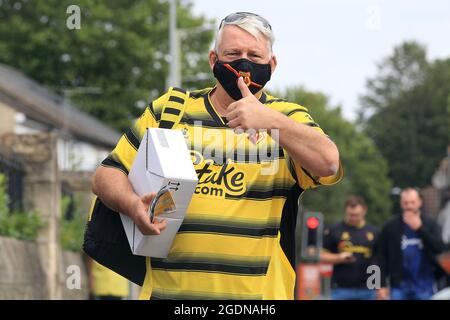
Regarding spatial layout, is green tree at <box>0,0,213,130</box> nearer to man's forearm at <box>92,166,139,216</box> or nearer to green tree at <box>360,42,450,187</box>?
green tree at <box>360,42,450,187</box>

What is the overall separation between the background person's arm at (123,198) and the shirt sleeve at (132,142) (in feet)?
0.14

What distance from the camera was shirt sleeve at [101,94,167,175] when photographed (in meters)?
4.92

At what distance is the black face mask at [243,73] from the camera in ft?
15.7

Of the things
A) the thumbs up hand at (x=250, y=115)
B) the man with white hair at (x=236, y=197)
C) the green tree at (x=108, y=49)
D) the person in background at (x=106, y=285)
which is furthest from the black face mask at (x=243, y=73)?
the green tree at (x=108, y=49)

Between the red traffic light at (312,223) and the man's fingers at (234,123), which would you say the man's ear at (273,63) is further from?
the red traffic light at (312,223)

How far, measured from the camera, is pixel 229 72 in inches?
190

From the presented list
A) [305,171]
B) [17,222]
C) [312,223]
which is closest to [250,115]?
[305,171]

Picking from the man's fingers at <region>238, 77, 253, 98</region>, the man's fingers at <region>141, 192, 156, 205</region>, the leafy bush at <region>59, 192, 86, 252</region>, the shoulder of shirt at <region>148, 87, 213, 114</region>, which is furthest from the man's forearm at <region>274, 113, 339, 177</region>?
the leafy bush at <region>59, 192, 86, 252</region>

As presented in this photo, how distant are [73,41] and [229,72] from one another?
54.2m

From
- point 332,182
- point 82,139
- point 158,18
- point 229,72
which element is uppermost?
point 158,18

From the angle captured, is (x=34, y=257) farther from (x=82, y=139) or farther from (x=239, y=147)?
(x=82, y=139)

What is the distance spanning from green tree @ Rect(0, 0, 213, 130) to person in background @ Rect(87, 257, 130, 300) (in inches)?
1596
